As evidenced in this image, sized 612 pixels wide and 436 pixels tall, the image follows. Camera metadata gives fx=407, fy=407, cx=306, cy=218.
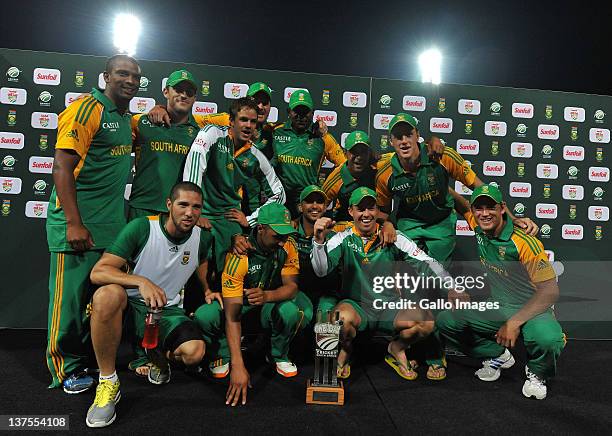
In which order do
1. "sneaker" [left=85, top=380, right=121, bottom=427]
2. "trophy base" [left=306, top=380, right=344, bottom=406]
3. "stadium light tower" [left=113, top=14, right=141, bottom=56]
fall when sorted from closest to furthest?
"sneaker" [left=85, top=380, right=121, bottom=427], "trophy base" [left=306, top=380, right=344, bottom=406], "stadium light tower" [left=113, top=14, right=141, bottom=56]

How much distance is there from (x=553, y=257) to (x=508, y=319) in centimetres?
157

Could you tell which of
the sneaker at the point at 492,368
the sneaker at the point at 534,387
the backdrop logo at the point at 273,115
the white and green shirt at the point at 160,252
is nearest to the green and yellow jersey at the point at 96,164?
the white and green shirt at the point at 160,252

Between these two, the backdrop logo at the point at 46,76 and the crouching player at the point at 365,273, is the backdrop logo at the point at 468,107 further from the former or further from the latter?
the backdrop logo at the point at 46,76

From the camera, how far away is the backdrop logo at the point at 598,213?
11.7ft

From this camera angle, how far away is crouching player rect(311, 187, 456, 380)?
2.38 m

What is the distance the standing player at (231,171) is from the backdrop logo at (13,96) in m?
1.66

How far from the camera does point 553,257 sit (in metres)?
3.55

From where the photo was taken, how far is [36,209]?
10.4 ft

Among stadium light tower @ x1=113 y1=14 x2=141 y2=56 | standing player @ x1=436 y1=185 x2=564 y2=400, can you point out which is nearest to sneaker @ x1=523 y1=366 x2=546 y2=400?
standing player @ x1=436 y1=185 x2=564 y2=400

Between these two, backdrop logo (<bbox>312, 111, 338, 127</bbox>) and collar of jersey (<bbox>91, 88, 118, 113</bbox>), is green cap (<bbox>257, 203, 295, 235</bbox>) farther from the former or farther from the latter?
backdrop logo (<bbox>312, 111, 338, 127</bbox>)

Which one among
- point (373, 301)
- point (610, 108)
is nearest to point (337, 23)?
point (610, 108)

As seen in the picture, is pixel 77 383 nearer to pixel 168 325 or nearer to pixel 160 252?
pixel 168 325

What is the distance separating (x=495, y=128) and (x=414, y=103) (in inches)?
29.7

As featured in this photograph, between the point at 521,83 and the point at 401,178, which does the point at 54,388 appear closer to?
the point at 401,178
